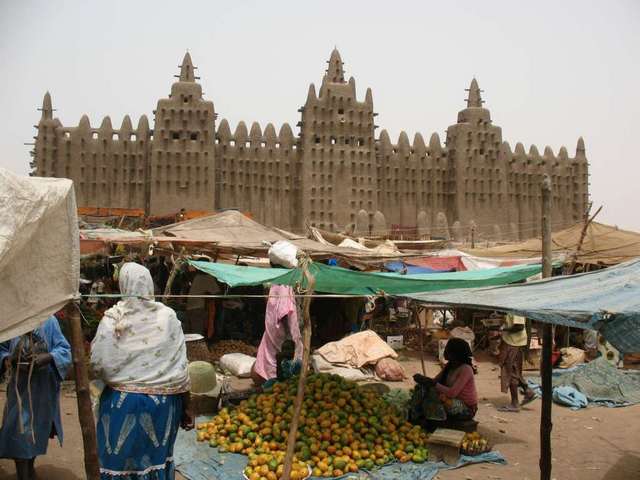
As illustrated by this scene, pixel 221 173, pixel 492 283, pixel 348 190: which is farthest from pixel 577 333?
pixel 221 173

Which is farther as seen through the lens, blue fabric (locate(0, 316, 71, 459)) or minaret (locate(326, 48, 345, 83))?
minaret (locate(326, 48, 345, 83))

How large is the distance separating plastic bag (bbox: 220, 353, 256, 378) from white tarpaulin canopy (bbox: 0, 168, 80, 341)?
24.1 feet

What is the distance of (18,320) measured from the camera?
3.08m

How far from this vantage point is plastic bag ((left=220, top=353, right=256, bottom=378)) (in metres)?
10.5

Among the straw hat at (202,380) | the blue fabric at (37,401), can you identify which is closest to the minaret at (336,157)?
the straw hat at (202,380)

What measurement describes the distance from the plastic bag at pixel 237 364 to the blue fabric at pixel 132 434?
21.0 ft

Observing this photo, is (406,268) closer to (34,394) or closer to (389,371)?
(389,371)

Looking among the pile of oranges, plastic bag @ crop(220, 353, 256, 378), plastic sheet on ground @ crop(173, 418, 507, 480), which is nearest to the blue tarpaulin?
the pile of oranges

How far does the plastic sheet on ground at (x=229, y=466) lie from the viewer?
568cm

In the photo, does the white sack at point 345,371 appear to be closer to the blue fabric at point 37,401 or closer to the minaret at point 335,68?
the blue fabric at point 37,401

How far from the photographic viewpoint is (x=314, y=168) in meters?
30.7

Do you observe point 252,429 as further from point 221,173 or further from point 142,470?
Result: point 221,173

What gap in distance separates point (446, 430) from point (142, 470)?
137 inches

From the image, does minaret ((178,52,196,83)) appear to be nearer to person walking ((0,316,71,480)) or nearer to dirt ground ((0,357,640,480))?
dirt ground ((0,357,640,480))
